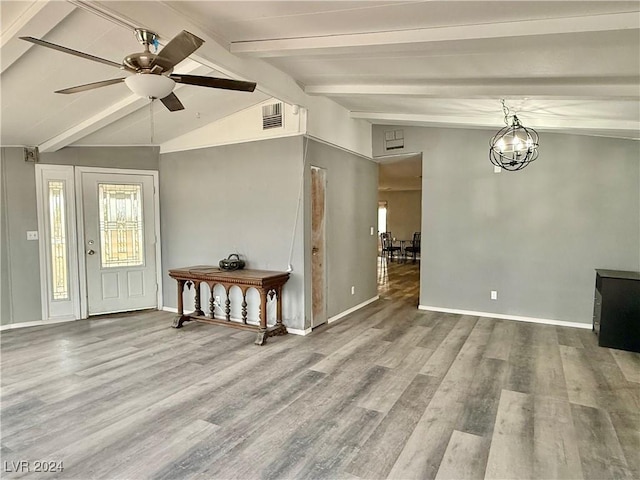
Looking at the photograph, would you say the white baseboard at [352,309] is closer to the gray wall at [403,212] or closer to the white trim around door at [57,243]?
the white trim around door at [57,243]

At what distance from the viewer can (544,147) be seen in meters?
5.01

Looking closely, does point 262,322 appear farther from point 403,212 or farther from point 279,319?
point 403,212

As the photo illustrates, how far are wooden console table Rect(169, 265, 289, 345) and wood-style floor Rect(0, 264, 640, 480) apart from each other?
186 mm

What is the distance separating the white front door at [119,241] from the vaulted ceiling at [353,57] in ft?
3.29

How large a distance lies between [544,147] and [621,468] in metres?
3.99

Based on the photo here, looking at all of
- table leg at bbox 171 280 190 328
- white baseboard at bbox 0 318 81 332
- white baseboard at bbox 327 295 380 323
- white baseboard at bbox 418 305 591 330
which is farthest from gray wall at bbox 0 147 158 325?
white baseboard at bbox 418 305 591 330

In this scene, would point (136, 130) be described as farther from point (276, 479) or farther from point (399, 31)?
point (276, 479)

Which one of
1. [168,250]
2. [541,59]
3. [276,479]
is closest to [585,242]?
[541,59]

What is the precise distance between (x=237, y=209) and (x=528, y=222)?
3.91m

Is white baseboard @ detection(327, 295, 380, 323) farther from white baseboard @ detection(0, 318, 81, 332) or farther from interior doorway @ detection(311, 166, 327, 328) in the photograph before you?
white baseboard @ detection(0, 318, 81, 332)

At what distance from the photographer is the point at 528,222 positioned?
202 inches

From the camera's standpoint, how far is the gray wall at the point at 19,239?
488 cm

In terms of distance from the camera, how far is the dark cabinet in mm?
4004

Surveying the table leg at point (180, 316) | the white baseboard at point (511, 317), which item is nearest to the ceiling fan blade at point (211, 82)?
the table leg at point (180, 316)
